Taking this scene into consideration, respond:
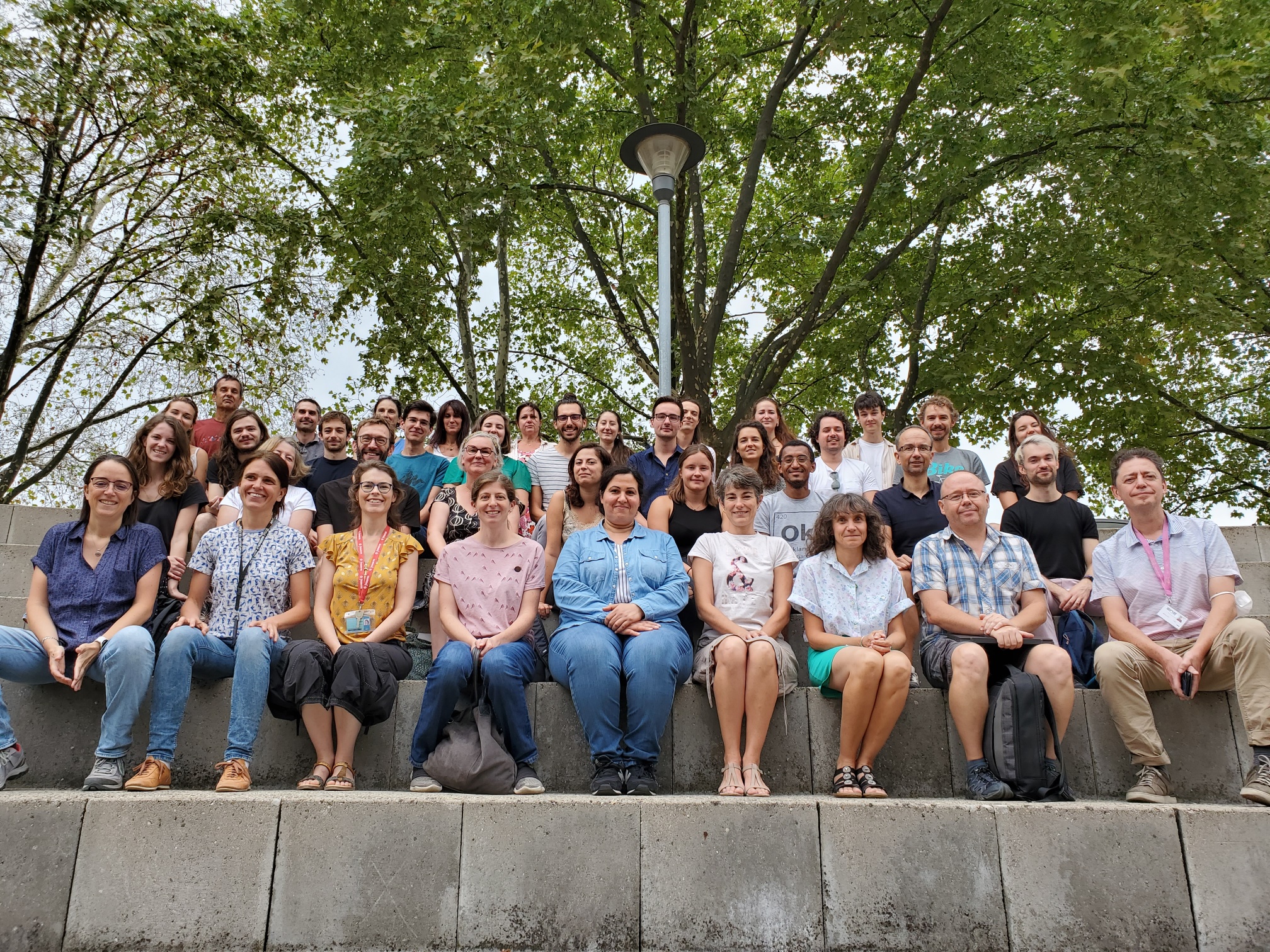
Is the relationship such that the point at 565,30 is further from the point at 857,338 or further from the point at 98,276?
the point at 98,276

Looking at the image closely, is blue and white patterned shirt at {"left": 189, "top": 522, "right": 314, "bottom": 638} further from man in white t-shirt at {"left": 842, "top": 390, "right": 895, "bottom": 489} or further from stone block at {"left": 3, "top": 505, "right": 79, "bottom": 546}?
stone block at {"left": 3, "top": 505, "right": 79, "bottom": 546}

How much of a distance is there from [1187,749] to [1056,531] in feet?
4.80

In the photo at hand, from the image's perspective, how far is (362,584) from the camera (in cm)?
470

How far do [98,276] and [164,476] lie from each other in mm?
9664

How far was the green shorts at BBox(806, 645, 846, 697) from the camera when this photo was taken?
4.30m

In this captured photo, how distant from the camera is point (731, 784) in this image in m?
3.96

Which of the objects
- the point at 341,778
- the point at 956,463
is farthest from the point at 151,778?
the point at 956,463

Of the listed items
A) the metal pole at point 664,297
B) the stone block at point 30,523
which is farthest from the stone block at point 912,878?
the stone block at point 30,523

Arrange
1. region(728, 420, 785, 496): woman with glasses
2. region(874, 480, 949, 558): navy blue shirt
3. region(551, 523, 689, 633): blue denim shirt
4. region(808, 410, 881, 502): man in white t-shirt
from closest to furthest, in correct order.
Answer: region(551, 523, 689, 633): blue denim shirt < region(874, 480, 949, 558): navy blue shirt < region(728, 420, 785, 496): woman with glasses < region(808, 410, 881, 502): man in white t-shirt

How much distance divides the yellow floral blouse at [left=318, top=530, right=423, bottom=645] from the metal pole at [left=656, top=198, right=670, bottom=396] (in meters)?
3.57

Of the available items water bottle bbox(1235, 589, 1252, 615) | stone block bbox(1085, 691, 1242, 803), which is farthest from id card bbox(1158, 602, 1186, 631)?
stone block bbox(1085, 691, 1242, 803)

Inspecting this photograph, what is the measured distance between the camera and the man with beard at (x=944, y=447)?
21.1ft

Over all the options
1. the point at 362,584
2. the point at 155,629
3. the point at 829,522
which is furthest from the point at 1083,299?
the point at 155,629

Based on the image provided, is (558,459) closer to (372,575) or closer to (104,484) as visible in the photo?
(372,575)
